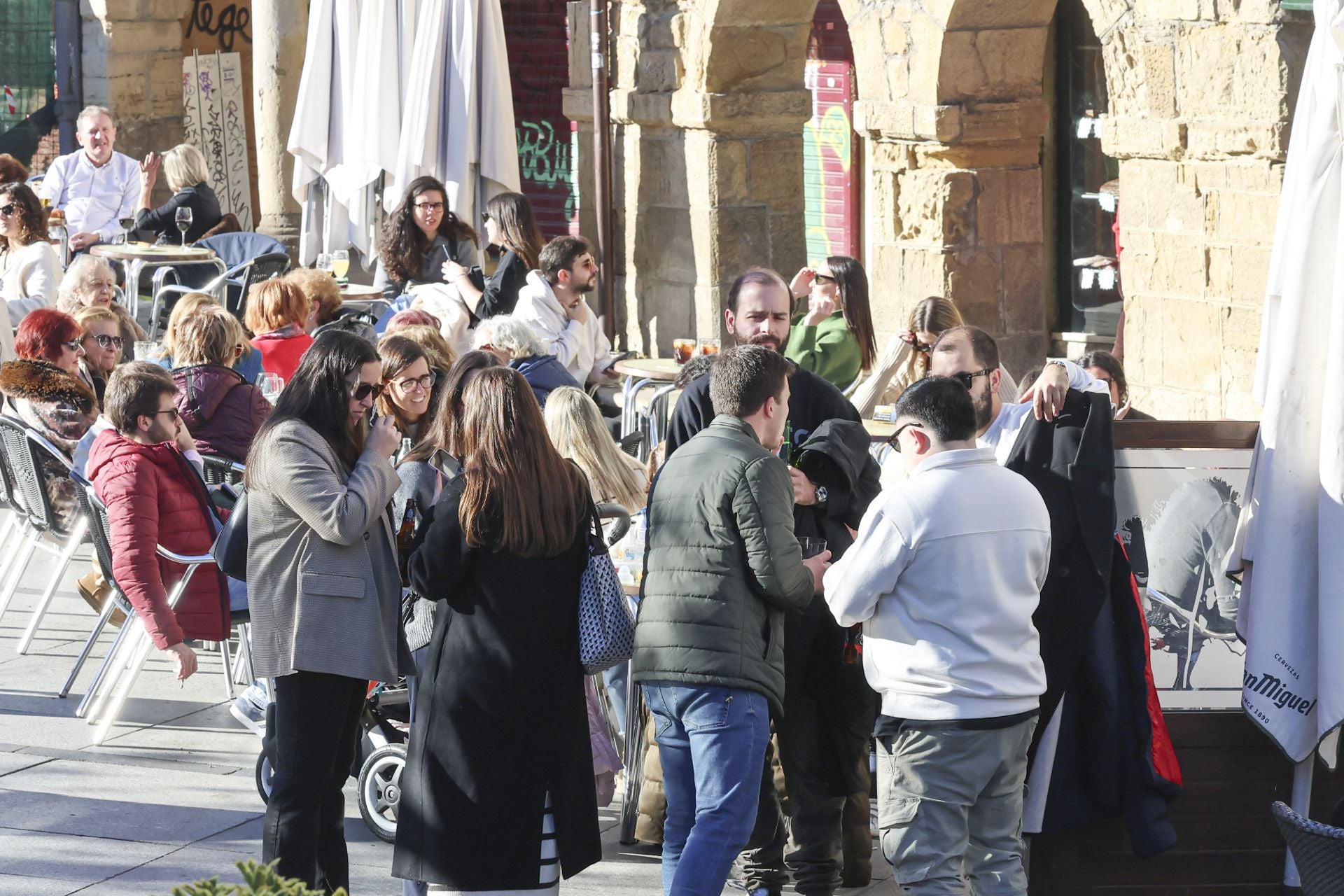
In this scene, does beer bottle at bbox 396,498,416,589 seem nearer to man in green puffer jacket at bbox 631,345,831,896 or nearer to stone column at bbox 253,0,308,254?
man in green puffer jacket at bbox 631,345,831,896

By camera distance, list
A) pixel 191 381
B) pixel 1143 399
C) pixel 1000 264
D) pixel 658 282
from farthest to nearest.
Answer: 1. pixel 658 282
2. pixel 1000 264
3. pixel 1143 399
4. pixel 191 381

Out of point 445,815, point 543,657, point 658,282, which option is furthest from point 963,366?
point 658,282

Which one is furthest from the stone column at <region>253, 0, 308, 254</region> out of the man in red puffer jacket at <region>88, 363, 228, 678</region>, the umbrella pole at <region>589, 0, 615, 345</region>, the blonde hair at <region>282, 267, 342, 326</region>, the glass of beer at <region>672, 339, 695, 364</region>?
the man in red puffer jacket at <region>88, 363, 228, 678</region>

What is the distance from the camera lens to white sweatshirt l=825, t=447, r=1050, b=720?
14.5 ft

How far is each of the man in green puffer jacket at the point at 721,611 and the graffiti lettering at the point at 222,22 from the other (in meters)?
15.2

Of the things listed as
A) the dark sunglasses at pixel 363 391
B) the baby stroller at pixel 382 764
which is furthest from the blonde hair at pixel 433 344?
the dark sunglasses at pixel 363 391

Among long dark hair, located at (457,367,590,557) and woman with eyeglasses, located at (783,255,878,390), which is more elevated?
woman with eyeglasses, located at (783,255,878,390)

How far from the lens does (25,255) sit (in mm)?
10305

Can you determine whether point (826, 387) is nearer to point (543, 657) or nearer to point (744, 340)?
point (744, 340)

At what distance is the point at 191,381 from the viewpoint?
7.45 metres

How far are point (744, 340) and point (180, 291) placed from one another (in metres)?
6.97

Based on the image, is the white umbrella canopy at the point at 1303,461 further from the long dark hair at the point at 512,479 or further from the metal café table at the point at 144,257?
the metal café table at the point at 144,257

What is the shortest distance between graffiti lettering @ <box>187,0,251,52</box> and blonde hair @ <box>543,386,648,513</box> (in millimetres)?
13977

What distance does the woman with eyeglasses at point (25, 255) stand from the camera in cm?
1025
